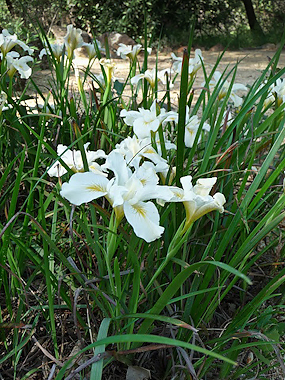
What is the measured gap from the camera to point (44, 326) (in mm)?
1231

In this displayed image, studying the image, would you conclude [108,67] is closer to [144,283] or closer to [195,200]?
[144,283]

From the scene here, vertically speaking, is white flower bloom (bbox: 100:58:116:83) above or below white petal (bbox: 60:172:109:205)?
above

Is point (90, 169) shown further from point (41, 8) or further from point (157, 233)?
point (41, 8)

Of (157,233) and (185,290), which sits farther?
(185,290)

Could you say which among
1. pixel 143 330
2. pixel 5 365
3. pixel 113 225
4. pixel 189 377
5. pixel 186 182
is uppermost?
pixel 186 182

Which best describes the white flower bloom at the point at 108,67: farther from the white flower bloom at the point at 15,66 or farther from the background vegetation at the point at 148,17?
the background vegetation at the point at 148,17

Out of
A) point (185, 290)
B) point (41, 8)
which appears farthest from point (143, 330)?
point (41, 8)

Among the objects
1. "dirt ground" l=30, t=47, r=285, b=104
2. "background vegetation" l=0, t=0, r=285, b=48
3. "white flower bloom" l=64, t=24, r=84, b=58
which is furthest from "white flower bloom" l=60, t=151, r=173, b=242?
"background vegetation" l=0, t=0, r=285, b=48

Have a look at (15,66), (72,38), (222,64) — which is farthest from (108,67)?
(222,64)

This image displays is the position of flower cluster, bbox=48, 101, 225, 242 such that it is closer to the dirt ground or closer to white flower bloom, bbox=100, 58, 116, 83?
white flower bloom, bbox=100, 58, 116, 83

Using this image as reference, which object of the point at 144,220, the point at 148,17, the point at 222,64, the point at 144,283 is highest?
the point at 148,17

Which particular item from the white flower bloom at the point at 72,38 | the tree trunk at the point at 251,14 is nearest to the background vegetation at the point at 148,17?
the tree trunk at the point at 251,14

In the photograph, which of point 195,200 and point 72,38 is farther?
point 72,38

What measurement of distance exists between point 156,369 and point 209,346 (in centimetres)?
15
